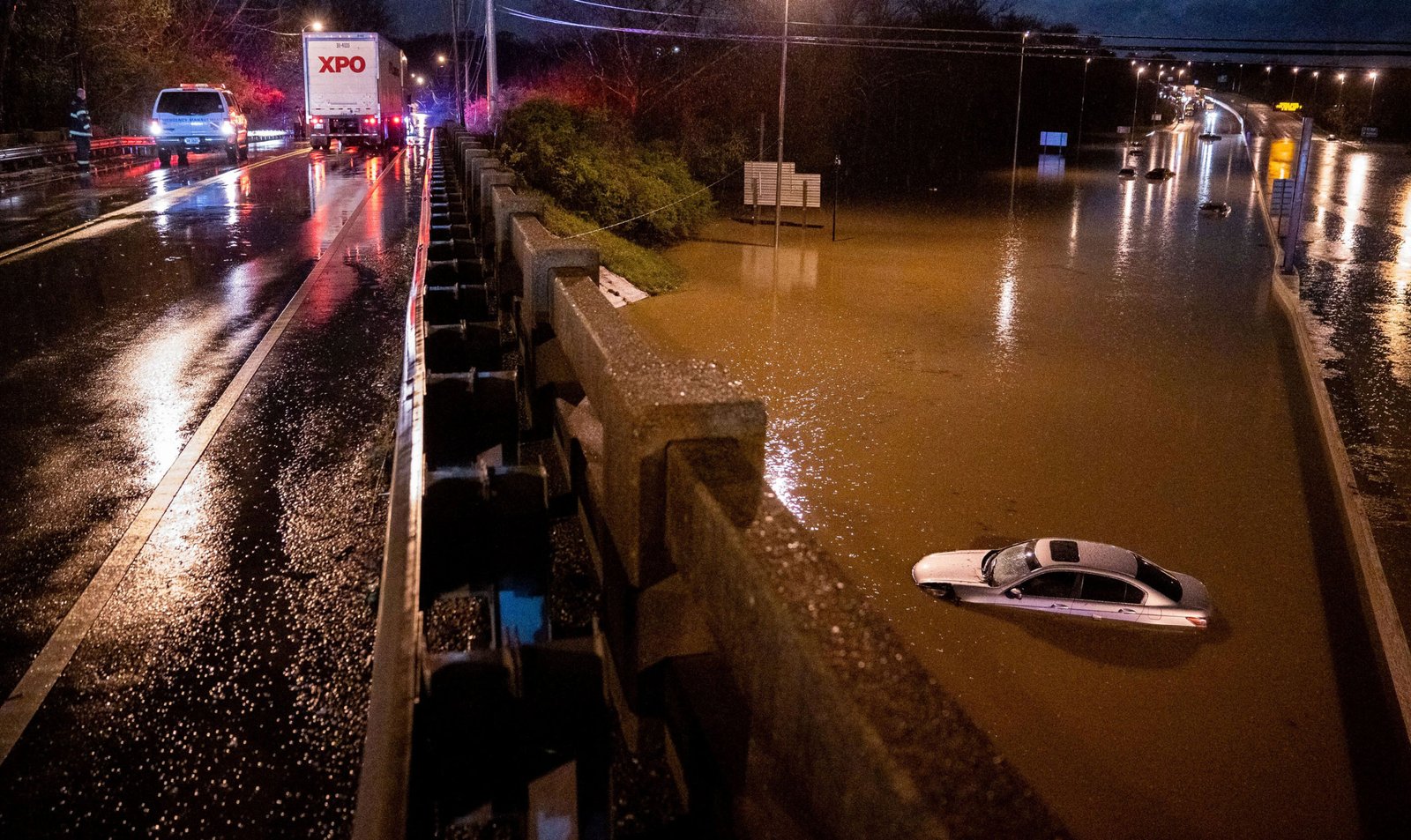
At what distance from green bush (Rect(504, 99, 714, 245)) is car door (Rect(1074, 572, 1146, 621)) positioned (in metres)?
16.2

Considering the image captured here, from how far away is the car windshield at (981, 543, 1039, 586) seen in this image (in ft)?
32.4

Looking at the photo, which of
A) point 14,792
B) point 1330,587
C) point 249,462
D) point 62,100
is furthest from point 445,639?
point 62,100

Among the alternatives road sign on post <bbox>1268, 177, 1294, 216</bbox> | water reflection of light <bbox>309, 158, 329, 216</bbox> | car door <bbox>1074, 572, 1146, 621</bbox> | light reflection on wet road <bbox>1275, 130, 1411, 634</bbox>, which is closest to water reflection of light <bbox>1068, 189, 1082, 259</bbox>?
light reflection on wet road <bbox>1275, 130, 1411, 634</bbox>

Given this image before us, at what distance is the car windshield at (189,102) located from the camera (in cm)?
3547

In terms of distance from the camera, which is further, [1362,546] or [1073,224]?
[1073,224]

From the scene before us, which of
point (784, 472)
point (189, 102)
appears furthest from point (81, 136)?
point (784, 472)

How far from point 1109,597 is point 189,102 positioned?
1357 inches

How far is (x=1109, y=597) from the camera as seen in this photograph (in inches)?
388

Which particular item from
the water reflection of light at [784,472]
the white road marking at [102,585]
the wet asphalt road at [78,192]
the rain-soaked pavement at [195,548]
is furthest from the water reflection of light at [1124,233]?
the white road marking at [102,585]

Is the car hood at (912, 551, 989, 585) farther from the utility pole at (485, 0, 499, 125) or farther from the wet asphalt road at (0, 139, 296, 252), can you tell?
the utility pole at (485, 0, 499, 125)

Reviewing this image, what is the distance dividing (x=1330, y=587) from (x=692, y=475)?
33.1ft

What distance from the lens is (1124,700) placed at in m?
8.74

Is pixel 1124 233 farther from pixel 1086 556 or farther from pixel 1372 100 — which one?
pixel 1372 100

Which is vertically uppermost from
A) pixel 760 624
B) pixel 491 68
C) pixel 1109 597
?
pixel 491 68
